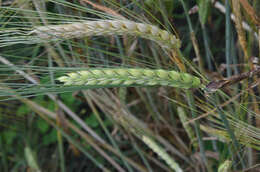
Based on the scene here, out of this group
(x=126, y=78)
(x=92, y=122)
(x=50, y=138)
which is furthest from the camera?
(x=50, y=138)

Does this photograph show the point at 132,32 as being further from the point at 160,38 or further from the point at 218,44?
the point at 218,44

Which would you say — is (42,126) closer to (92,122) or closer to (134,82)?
(92,122)

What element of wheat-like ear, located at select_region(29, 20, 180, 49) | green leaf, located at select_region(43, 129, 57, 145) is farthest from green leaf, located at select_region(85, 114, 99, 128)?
wheat-like ear, located at select_region(29, 20, 180, 49)

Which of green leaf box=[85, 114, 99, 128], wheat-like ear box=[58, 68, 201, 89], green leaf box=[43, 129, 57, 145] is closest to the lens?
wheat-like ear box=[58, 68, 201, 89]

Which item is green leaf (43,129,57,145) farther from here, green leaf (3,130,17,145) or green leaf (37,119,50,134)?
green leaf (3,130,17,145)

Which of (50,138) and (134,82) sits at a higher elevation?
(134,82)

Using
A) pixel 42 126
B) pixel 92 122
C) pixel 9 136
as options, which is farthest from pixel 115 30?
pixel 9 136

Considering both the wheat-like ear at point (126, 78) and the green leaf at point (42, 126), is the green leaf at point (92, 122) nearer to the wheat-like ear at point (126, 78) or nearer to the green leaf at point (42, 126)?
the green leaf at point (42, 126)
